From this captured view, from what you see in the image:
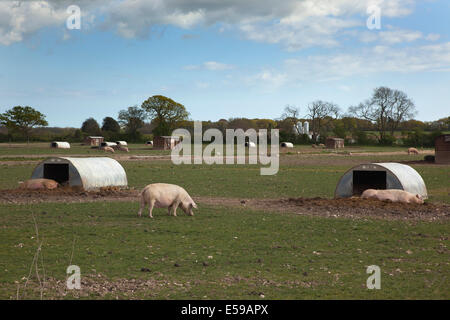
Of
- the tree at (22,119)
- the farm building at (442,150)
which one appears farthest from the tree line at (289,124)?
the farm building at (442,150)

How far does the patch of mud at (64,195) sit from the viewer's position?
19.5m

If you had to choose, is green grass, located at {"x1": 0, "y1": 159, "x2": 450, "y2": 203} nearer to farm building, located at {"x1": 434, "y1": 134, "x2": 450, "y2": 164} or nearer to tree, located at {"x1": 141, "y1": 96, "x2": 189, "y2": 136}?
farm building, located at {"x1": 434, "y1": 134, "x2": 450, "y2": 164}

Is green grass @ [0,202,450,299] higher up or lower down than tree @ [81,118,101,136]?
lower down

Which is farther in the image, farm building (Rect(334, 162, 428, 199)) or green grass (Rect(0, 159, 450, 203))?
green grass (Rect(0, 159, 450, 203))

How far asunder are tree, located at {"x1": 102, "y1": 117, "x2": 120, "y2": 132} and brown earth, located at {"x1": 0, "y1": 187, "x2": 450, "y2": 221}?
405ft

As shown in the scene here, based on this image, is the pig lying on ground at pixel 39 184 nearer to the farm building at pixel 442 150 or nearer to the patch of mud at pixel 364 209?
the patch of mud at pixel 364 209

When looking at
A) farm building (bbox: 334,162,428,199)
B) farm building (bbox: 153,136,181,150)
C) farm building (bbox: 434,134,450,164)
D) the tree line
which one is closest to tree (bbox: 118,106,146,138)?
the tree line

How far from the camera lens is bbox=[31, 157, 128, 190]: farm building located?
70.5 ft

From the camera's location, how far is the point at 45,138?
368 feet

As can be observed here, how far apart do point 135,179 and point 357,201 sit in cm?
A: 1483

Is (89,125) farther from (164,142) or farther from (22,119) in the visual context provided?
(164,142)

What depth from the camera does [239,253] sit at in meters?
10.8

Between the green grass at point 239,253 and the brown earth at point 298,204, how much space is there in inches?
45.6

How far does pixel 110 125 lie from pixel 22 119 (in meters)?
32.6
